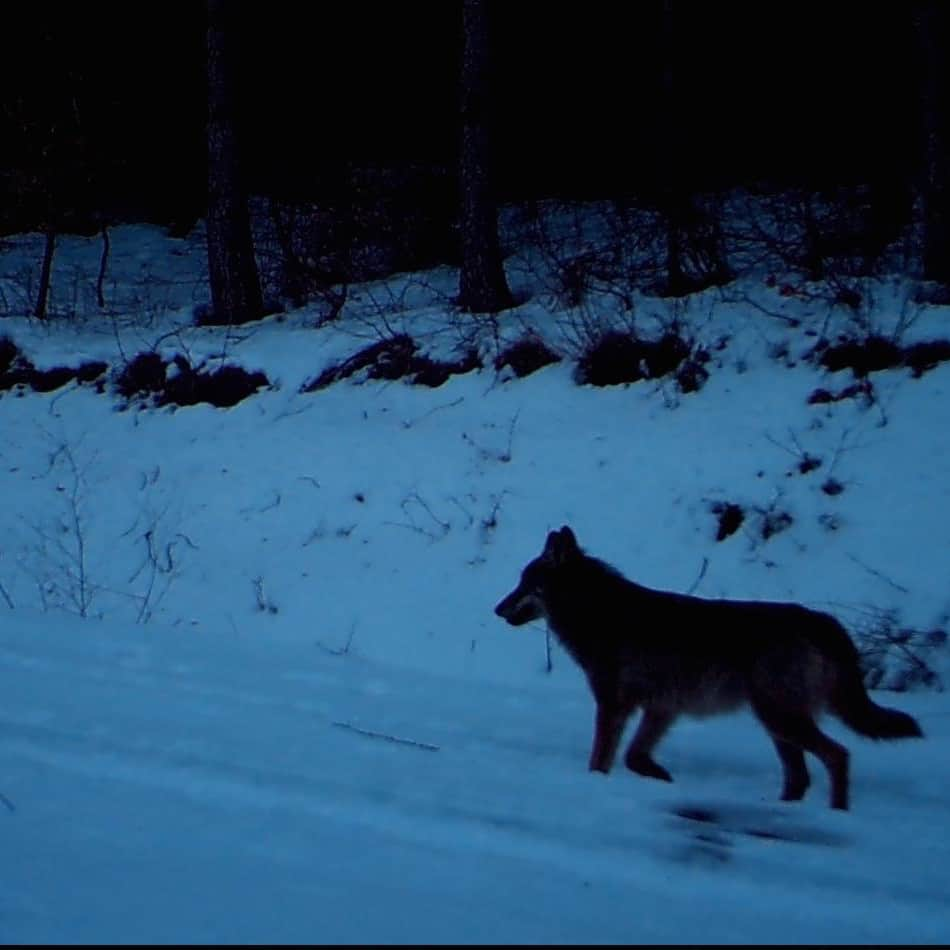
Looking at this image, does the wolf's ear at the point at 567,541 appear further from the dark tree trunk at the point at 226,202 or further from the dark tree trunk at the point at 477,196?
the dark tree trunk at the point at 226,202

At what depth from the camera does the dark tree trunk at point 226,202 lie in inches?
672

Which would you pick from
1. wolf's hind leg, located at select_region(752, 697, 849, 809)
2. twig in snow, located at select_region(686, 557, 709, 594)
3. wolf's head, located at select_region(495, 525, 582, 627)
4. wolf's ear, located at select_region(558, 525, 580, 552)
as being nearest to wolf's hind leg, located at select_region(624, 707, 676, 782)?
wolf's hind leg, located at select_region(752, 697, 849, 809)

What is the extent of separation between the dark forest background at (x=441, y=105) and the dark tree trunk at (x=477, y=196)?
0.26 m

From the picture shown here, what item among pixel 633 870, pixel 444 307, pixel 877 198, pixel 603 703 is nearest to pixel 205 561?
pixel 444 307

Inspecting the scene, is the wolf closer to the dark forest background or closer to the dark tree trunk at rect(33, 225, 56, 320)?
the dark forest background

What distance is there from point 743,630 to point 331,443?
797 cm

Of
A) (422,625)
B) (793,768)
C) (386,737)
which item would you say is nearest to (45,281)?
(422,625)

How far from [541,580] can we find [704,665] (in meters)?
1.33

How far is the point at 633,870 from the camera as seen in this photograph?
4.13 metres

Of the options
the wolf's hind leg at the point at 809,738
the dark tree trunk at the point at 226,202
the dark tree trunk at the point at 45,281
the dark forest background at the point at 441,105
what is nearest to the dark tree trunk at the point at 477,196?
the dark forest background at the point at 441,105

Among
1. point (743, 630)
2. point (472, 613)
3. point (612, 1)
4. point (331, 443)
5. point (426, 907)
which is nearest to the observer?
point (426, 907)

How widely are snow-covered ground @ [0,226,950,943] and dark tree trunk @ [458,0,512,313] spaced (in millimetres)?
627

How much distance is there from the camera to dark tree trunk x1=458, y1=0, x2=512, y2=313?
1507 centimetres

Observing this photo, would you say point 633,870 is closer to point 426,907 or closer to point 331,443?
point 426,907
